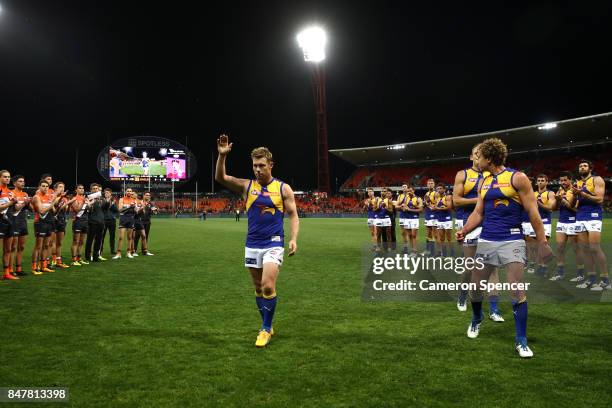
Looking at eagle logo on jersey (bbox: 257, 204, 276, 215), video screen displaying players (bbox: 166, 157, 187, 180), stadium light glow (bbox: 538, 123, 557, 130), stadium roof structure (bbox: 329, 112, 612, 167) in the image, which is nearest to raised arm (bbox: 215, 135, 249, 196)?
eagle logo on jersey (bbox: 257, 204, 276, 215)

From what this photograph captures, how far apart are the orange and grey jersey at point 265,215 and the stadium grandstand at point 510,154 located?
46.9 m

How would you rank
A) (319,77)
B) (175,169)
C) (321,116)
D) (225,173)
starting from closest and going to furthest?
(225,173), (319,77), (175,169), (321,116)

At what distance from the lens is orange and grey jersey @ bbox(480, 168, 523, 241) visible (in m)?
4.97

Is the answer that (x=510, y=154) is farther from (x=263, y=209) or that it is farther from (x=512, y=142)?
(x=263, y=209)

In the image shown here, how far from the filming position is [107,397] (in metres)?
3.80

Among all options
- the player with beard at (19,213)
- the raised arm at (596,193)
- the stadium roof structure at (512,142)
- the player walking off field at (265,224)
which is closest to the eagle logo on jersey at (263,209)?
the player walking off field at (265,224)

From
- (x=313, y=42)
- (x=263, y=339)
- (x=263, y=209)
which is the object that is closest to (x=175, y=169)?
(x=313, y=42)

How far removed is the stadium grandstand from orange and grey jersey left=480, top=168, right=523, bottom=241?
45812mm

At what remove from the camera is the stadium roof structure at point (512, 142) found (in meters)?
46.2

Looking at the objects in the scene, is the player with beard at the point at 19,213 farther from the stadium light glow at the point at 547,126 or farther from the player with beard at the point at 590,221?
the stadium light glow at the point at 547,126

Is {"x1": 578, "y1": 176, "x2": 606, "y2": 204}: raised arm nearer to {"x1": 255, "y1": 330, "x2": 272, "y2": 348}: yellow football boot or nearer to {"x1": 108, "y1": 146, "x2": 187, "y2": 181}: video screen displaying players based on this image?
{"x1": 255, "y1": 330, "x2": 272, "y2": 348}: yellow football boot

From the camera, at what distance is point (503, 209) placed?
5.03m

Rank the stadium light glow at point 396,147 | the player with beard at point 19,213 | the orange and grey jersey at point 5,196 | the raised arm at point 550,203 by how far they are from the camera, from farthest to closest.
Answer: the stadium light glow at point 396,147 → the raised arm at point 550,203 → the player with beard at point 19,213 → the orange and grey jersey at point 5,196

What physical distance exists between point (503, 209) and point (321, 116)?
6062cm
